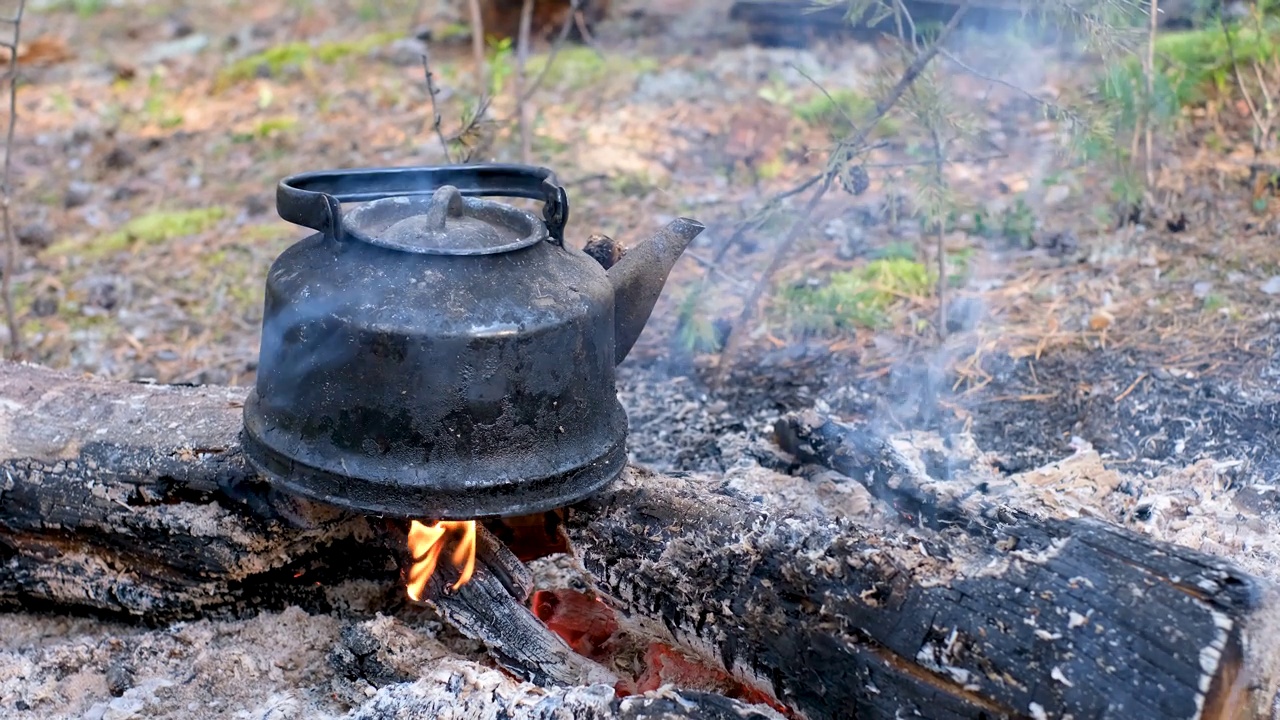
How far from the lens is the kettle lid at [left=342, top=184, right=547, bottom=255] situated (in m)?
2.21

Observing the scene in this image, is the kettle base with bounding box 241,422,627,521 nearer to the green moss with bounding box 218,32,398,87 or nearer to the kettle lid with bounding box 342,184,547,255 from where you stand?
the kettle lid with bounding box 342,184,547,255

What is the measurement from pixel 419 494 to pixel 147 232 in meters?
4.30

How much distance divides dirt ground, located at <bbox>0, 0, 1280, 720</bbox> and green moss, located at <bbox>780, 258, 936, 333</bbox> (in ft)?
0.14

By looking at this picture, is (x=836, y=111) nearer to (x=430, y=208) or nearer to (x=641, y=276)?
(x=641, y=276)

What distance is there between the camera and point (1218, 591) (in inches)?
69.7

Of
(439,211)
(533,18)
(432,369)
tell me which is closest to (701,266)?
(439,211)

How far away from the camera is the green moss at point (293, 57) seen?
25.9 feet

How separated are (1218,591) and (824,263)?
3209mm

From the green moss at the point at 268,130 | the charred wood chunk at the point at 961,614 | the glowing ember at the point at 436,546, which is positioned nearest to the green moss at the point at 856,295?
the charred wood chunk at the point at 961,614

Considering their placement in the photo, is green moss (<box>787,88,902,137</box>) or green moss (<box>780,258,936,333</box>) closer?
green moss (<box>780,258,936,333</box>)

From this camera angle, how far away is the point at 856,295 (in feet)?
14.5

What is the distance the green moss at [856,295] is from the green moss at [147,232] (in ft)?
10.9

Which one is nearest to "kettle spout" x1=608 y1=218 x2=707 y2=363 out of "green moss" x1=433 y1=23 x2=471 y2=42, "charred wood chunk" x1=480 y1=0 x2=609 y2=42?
"charred wood chunk" x1=480 y1=0 x2=609 y2=42

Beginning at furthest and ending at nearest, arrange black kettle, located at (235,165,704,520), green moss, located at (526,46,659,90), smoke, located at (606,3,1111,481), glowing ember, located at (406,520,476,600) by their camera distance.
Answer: green moss, located at (526,46,659,90) < smoke, located at (606,3,1111,481) < glowing ember, located at (406,520,476,600) < black kettle, located at (235,165,704,520)
